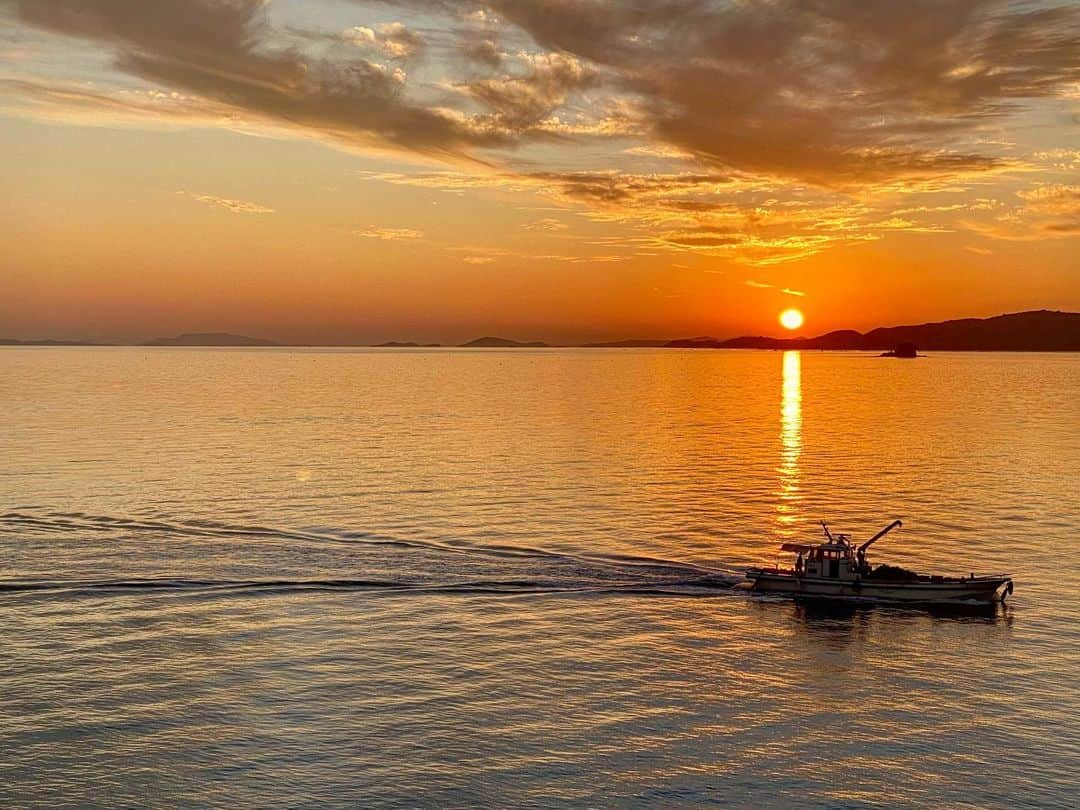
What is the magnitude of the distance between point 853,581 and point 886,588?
2663mm

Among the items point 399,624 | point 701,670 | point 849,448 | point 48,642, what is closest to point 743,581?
point 701,670

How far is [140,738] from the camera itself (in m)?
51.7

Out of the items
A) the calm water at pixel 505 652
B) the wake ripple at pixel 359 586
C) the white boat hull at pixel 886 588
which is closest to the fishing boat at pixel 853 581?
the white boat hull at pixel 886 588

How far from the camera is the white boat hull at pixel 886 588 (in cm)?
7888

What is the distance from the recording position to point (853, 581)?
83.2m

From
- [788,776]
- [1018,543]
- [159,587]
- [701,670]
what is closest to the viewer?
[788,776]

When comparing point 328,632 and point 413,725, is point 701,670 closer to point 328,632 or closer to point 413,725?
point 413,725

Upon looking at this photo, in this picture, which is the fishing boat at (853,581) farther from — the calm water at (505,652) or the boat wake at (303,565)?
the boat wake at (303,565)

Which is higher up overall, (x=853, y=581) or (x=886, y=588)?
(x=853, y=581)

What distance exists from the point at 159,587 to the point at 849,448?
466ft

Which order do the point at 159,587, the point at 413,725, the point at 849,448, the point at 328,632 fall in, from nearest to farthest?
the point at 413,725
the point at 328,632
the point at 159,587
the point at 849,448

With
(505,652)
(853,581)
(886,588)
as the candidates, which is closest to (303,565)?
(505,652)

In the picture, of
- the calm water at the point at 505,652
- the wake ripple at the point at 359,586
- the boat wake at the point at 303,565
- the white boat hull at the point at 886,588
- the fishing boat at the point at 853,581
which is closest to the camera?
the calm water at the point at 505,652

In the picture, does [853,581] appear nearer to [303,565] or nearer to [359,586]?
[359,586]
